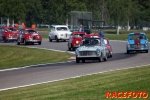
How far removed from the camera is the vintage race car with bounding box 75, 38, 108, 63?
29.2 m

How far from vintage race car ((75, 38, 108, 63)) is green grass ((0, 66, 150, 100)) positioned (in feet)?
29.9

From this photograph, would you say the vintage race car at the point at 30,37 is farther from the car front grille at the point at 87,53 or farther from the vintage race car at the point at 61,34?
the car front grille at the point at 87,53

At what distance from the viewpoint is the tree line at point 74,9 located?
82.9 metres

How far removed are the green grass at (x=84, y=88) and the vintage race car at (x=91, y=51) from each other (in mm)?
9121

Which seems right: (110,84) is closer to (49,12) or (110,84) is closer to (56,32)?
(56,32)

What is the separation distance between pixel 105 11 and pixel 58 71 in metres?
66.0

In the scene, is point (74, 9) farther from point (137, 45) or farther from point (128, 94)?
point (128, 94)

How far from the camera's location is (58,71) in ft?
76.8

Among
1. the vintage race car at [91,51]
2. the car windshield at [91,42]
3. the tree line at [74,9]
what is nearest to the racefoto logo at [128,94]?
the vintage race car at [91,51]

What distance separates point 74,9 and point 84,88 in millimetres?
68659

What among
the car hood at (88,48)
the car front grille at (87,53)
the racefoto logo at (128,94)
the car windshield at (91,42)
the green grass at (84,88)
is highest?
the car windshield at (91,42)

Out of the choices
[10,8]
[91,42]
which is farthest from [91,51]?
[10,8]

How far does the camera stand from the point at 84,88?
16.4 metres

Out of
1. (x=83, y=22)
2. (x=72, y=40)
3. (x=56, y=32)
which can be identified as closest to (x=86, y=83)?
(x=72, y=40)
